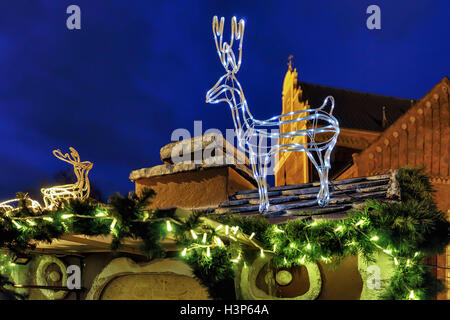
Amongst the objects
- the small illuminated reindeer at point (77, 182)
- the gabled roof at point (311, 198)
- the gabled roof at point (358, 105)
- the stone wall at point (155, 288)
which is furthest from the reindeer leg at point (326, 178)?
the gabled roof at point (358, 105)

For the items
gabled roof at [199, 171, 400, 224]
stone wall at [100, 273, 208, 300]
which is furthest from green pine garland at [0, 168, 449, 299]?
Answer: stone wall at [100, 273, 208, 300]

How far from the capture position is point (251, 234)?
405 cm

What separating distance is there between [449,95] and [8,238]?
14.2 meters

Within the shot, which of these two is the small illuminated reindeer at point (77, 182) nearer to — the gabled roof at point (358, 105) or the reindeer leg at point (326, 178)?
the reindeer leg at point (326, 178)

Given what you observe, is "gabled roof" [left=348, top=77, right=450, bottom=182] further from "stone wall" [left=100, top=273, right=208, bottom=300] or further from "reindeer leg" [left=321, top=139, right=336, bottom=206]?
"stone wall" [left=100, top=273, right=208, bottom=300]

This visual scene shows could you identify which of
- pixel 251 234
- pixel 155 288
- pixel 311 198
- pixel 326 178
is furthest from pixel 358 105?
pixel 251 234

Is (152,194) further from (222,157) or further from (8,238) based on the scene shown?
(222,157)

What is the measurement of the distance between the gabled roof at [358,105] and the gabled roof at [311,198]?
71.4 ft

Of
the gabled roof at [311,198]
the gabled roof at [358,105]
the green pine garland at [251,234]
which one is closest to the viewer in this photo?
the green pine garland at [251,234]

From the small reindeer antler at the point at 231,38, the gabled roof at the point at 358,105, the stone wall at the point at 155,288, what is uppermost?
the gabled roof at the point at 358,105

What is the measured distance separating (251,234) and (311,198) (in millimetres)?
1737

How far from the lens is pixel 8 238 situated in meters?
4.28

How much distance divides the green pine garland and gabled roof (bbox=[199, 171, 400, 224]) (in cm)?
27

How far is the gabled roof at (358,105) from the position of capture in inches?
1093
